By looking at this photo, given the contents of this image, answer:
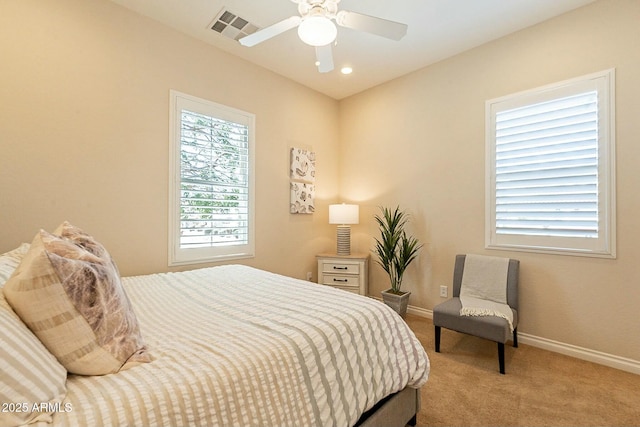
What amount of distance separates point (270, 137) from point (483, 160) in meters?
2.36

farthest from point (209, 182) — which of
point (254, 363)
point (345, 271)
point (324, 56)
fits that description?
point (254, 363)

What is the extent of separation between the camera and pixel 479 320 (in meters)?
2.22

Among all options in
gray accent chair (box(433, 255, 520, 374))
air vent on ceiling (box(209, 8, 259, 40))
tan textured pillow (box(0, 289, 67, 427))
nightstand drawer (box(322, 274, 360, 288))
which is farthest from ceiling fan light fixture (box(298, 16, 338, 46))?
nightstand drawer (box(322, 274, 360, 288))

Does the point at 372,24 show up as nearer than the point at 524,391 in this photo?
Yes

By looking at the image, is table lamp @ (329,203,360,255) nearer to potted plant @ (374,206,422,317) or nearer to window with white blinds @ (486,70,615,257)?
potted plant @ (374,206,422,317)

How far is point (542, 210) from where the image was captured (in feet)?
8.39

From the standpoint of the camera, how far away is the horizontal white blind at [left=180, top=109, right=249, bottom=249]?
2746 mm

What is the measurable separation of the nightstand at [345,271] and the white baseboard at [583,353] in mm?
1664

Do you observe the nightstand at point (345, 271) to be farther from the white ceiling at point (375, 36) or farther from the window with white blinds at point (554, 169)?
the white ceiling at point (375, 36)

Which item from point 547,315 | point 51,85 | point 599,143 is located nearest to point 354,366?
point 547,315

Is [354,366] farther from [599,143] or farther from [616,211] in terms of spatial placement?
[599,143]

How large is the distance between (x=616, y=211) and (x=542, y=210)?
46cm

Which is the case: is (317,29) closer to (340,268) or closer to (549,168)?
(549,168)

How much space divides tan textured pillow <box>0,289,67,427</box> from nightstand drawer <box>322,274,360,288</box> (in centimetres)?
302
